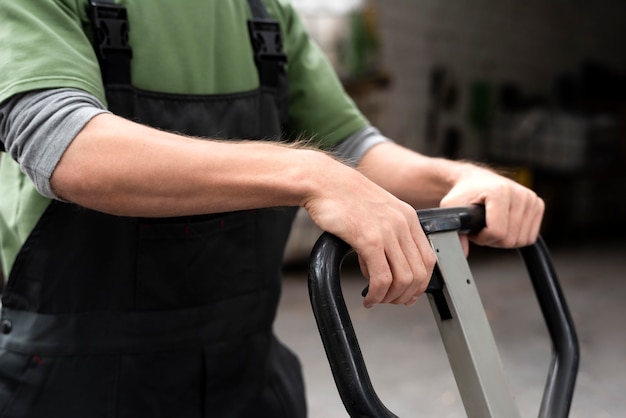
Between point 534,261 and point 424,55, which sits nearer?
point 534,261

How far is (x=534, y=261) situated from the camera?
112cm

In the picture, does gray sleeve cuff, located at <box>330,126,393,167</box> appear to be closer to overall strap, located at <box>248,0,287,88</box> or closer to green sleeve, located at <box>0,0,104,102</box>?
overall strap, located at <box>248,0,287,88</box>

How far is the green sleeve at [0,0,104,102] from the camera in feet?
2.87

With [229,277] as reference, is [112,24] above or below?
above

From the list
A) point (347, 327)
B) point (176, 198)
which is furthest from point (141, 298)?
point (347, 327)

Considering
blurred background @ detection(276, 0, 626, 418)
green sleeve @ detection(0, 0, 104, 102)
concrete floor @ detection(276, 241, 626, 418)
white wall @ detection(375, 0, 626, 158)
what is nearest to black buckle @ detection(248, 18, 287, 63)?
green sleeve @ detection(0, 0, 104, 102)

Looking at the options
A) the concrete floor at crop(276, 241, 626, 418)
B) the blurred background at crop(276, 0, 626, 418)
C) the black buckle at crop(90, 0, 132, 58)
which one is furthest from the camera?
the blurred background at crop(276, 0, 626, 418)

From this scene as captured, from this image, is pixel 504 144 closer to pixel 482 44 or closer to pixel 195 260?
pixel 482 44

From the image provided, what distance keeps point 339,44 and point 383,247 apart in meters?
4.01

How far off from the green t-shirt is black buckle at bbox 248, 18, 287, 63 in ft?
0.04

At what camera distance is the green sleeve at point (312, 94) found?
131cm

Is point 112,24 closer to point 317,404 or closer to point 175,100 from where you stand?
point 175,100

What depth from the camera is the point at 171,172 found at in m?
0.84

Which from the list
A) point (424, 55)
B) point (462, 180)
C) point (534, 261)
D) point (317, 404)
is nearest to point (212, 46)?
point (462, 180)
